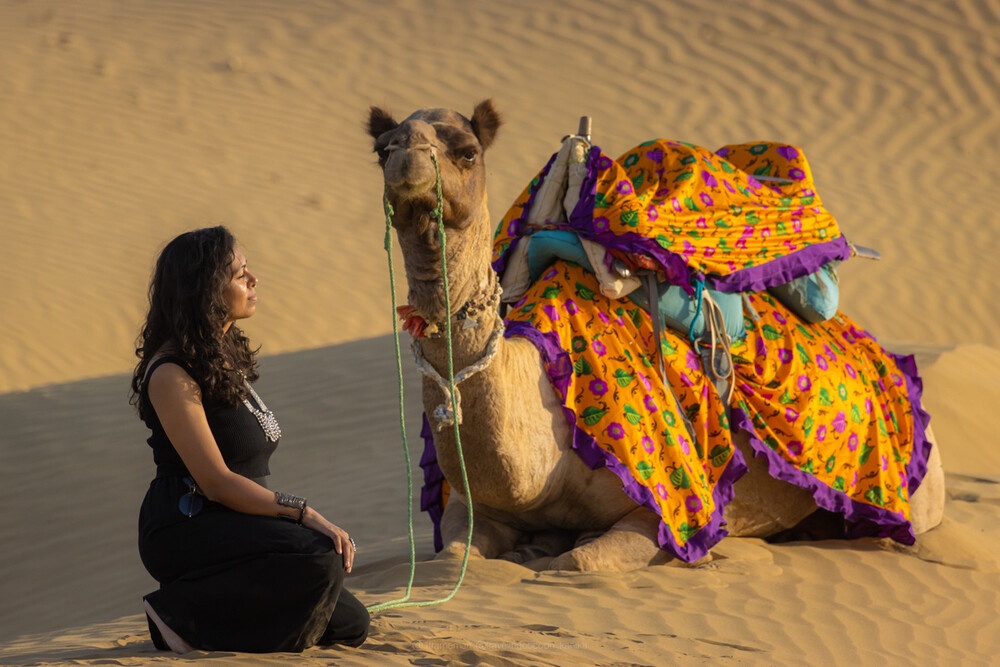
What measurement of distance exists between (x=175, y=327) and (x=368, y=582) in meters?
2.04

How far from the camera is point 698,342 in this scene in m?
6.80

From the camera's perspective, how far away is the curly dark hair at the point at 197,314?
14.2ft

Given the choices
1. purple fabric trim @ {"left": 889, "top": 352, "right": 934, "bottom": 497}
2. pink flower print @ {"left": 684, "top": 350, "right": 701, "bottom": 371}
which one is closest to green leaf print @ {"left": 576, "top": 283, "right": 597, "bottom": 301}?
pink flower print @ {"left": 684, "top": 350, "right": 701, "bottom": 371}

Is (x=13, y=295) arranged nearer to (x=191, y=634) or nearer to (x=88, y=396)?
(x=88, y=396)

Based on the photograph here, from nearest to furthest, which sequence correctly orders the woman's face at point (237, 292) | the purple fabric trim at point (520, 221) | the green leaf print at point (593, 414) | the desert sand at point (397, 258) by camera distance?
the woman's face at point (237, 292)
the desert sand at point (397, 258)
the green leaf print at point (593, 414)
the purple fabric trim at point (520, 221)

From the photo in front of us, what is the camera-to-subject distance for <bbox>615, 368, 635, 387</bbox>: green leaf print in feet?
20.8

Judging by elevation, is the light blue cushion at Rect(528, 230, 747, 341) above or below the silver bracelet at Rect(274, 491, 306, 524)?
above

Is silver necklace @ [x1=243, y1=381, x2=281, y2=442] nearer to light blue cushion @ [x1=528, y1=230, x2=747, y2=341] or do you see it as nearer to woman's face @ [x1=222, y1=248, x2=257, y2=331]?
woman's face @ [x1=222, y1=248, x2=257, y2=331]

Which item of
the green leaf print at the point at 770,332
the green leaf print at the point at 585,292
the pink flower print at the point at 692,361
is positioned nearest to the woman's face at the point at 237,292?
the green leaf print at the point at 585,292

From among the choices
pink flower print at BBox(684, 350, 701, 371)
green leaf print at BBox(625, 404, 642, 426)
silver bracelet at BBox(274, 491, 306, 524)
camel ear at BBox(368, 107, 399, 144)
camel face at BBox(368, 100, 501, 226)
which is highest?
camel ear at BBox(368, 107, 399, 144)

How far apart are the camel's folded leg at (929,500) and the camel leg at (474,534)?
2.25 m

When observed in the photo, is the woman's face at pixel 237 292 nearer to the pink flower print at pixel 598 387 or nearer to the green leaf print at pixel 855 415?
the pink flower print at pixel 598 387

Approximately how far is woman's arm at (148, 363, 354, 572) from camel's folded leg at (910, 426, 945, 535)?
4188mm

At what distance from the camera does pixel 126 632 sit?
5.11m
